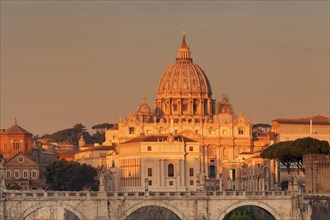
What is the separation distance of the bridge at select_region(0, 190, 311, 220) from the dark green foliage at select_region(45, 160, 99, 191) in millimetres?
60530

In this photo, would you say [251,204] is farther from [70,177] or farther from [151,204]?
[70,177]

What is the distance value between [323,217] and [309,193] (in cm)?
306

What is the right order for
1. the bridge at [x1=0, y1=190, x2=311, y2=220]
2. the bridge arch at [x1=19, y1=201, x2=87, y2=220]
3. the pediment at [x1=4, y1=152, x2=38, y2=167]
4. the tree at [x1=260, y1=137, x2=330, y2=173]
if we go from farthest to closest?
1. the pediment at [x1=4, y1=152, x2=38, y2=167]
2. the tree at [x1=260, y1=137, x2=330, y2=173]
3. the bridge at [x1=0, y1=190, x2=311, y2=220]
4. the bridge arch at [x1=19, y1=201, x2=87, y2=220]

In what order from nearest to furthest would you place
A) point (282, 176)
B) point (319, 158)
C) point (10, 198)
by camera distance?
point (10, 198) < point (319, 158) < point (282, 176)

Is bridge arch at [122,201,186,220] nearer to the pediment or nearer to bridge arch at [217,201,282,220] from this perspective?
bridge arch at [217,201,282,220]

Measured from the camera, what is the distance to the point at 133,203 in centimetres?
10819

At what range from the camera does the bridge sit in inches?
4173

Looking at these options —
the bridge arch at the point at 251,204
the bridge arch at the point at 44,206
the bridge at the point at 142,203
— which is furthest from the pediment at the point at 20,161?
the bridge arch at the point at 44,206

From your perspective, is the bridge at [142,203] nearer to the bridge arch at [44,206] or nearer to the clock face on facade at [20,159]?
the bridge arch at [44,206]

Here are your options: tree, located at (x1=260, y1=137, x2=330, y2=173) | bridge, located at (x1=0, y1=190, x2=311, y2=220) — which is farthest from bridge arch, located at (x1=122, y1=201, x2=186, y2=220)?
tree, located at (x1=260, y1=137, x2=330, y2=173)

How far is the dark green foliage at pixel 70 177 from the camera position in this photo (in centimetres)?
17100

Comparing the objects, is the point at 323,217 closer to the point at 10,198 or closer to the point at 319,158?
the point at 319,158

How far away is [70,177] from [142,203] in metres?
65.3

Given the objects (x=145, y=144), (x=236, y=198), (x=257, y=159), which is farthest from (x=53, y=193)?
(x=145, y=144)
